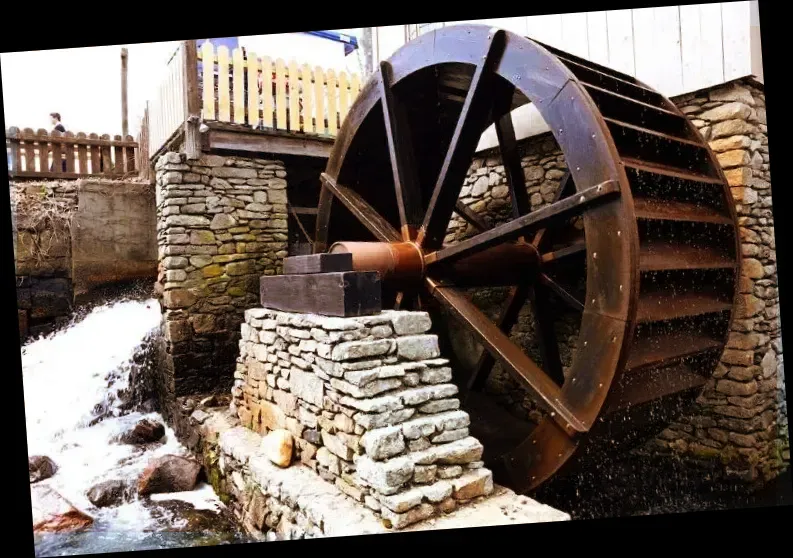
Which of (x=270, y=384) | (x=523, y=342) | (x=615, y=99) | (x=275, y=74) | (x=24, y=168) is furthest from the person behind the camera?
(x=24, y=168)

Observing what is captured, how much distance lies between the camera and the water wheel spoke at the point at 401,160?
386cm

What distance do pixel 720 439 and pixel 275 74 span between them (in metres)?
4.79

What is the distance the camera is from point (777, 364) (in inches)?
148

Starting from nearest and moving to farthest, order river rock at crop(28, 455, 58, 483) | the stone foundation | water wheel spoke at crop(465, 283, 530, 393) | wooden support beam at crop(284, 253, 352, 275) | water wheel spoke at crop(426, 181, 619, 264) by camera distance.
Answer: the stone foundation < water wheel spoke at crop(426, 181, 619, 264) < wooden support beam at crop(284, 253, 352, 275) < river rock at crop(28, 455, 58, 483) < water wheel spoke at crop(465, 283, 530, 393)

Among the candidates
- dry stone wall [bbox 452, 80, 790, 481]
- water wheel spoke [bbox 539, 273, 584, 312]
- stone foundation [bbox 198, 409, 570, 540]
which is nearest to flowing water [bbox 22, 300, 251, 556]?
stone foundation [bbox 198, 409, 570, 540]

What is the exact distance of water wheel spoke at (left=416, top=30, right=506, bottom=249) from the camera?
10.5 ft

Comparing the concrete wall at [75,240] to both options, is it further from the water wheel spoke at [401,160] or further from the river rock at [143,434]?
the water wheel spoke at [401,160]

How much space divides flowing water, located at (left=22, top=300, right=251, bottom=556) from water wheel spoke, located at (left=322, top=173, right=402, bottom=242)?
2.20 m

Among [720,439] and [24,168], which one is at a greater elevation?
[24,168]

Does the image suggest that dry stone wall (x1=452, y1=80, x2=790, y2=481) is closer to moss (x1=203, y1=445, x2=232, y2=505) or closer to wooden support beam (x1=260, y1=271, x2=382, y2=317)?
wooden support beam (x1=260, y1=271, x2=382, y2=317)

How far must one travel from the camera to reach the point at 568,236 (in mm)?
4430

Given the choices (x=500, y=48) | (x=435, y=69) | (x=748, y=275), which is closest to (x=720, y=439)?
(x=748, y=275)

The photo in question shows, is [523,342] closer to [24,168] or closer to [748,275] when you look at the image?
[748,275]

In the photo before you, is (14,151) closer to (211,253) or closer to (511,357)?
(211,253)
